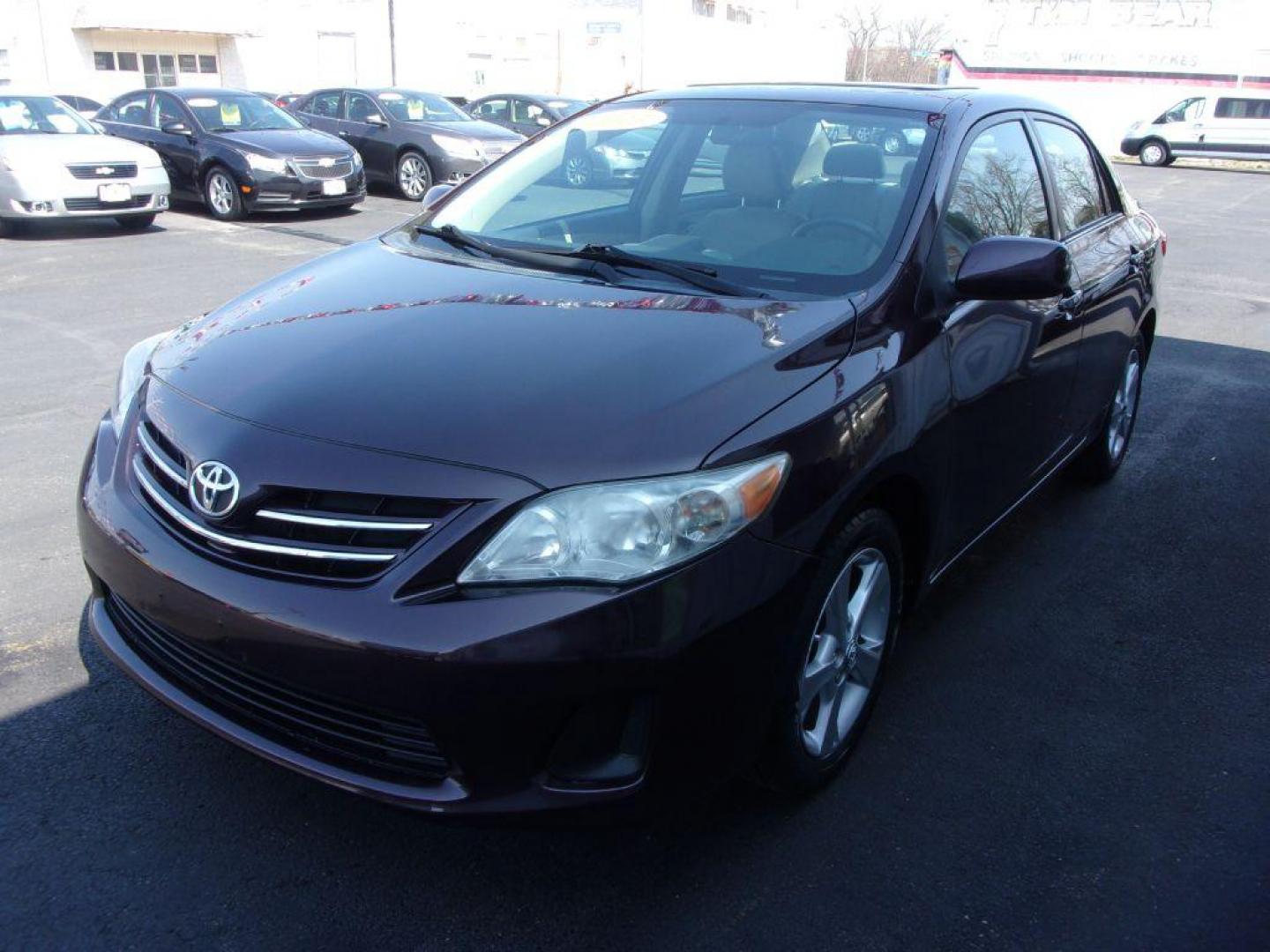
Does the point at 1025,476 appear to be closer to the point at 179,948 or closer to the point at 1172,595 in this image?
the point at 1172,595

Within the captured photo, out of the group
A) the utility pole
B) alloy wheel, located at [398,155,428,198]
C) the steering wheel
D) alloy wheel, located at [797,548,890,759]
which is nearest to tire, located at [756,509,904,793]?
alloy wheel, located at [797,548,890,759]

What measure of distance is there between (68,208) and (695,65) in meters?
49.1

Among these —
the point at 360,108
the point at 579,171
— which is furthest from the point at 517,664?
the point at 360,108

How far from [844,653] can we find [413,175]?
1377 centimetres

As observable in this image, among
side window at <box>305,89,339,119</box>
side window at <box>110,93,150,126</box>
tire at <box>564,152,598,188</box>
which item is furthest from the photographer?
side window at <box>305,89,339,119</box>

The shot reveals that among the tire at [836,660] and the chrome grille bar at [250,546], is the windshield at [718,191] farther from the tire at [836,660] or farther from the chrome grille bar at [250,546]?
the chrome grille bar at [250,546]

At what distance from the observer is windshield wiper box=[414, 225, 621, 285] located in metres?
3.14

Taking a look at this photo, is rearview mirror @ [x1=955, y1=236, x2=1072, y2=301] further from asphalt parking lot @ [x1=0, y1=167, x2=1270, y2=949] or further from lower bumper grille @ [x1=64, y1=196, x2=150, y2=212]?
lower bumper grille @ [x1=64, y1=196, x2=150, y2=212]

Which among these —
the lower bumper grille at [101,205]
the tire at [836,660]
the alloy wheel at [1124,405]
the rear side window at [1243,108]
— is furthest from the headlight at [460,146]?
the rear side window at [1243,108]

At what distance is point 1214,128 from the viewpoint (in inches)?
1194

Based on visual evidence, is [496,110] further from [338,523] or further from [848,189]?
[338,523]

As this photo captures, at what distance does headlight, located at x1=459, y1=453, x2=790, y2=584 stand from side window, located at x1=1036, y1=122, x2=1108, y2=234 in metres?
2.52

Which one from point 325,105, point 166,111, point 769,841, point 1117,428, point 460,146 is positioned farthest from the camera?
point 325,105

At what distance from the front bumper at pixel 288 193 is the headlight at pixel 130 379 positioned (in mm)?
10132
